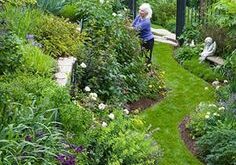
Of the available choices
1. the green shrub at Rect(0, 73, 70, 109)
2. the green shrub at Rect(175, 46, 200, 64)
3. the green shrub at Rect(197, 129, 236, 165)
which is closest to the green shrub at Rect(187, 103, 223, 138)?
the green shrub at Rect(197, 129, 236, 165)

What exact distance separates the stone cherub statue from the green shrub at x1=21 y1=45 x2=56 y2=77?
19.2 ft

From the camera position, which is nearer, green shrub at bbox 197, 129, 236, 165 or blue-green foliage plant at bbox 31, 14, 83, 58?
green shrub at bbox 197, 129, 236, 165

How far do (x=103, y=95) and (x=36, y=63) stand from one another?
5.66ft

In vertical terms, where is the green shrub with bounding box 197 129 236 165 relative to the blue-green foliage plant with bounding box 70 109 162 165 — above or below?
below

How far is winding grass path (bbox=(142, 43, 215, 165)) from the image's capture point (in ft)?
23.7

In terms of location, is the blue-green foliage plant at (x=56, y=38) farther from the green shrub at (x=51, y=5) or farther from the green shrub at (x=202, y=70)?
the green shrub at (x=202, y=70)

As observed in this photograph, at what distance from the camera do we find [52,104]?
541 centimetres

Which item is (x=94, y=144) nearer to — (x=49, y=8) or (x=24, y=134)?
(x=24, y=134)

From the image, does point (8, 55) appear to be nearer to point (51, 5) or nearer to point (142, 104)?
point (142, 104)

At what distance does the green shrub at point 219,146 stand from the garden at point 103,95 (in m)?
0.01

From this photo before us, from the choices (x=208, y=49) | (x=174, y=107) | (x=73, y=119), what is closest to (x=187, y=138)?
(x=174, y=107)

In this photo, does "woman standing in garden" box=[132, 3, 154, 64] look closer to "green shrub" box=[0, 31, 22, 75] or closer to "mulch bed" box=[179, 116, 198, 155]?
"mulch bed" box=[179, 116, 198, 155]

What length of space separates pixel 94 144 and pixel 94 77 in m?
2.81

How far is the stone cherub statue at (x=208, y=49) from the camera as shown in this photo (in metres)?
12.1
